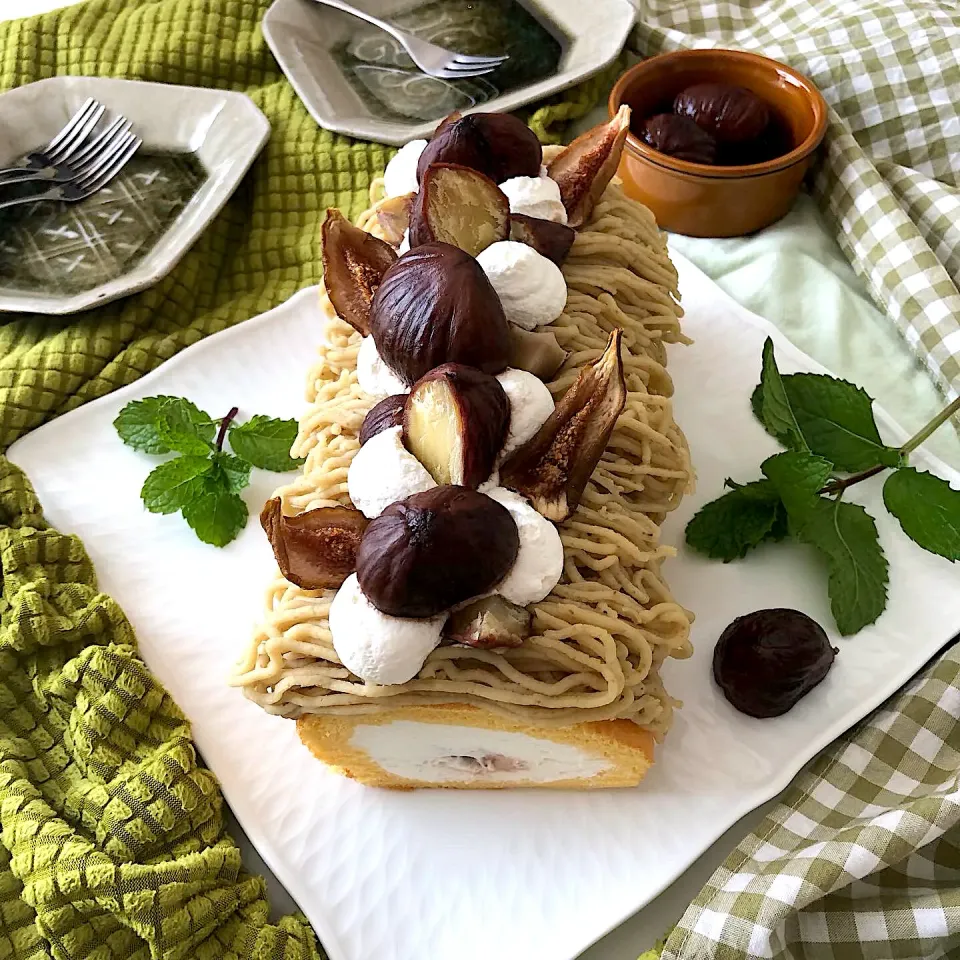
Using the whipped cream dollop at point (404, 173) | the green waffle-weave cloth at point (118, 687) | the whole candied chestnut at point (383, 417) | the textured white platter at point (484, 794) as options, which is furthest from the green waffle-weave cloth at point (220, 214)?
the whole candied chestnut at point (383, 417)

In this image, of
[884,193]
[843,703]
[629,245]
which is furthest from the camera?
[884,193]

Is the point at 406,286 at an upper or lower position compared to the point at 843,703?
upper

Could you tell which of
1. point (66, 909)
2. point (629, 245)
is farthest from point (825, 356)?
point (66, 909)

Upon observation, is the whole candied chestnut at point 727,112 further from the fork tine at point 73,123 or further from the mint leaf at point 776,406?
the fork tine at point 73,123

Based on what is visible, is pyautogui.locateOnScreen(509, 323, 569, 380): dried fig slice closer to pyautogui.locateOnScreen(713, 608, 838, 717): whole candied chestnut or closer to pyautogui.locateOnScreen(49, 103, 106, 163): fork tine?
pyautogui.locateOnScreen(713, 608, 838, 717): whole candied chestnut

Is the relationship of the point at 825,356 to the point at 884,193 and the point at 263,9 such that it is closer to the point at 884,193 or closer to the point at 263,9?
the point at 884,193
